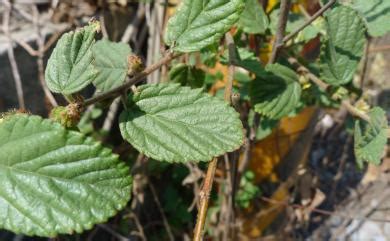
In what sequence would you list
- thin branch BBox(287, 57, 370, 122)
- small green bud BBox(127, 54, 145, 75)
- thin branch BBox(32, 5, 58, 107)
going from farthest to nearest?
thin branch BBox(32, 5, 58, 107)
thin branch BBox(287, 57, 370, 122)
small green bud BBox(127, 54, 145, 75)

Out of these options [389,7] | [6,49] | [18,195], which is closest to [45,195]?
[18,195]

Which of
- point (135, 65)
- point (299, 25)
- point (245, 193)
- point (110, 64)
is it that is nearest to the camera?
point (135, 65)

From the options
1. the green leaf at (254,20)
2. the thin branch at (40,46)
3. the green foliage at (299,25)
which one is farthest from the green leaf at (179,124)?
the thin branch at (40,46)

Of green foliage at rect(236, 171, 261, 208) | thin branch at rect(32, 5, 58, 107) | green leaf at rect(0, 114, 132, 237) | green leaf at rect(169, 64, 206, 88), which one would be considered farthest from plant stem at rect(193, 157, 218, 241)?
green foliage at rect(236, 171, 261, 208)

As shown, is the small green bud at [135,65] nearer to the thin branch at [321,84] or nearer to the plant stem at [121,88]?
the plant stem at [121,88]

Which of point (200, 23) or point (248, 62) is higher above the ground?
point (200, 23)

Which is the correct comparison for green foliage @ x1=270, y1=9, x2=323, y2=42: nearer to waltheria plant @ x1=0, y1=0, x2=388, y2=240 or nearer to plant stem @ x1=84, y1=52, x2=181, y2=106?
waltheria plant @ x1=0, y1=0, x2=388, y2=240

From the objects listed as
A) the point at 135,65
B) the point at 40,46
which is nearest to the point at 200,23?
the point at 135,65

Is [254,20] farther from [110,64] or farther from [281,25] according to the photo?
[110,64]
